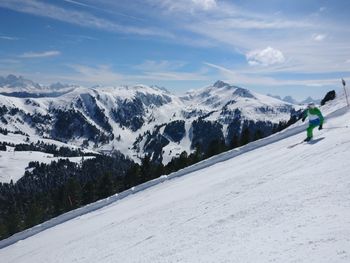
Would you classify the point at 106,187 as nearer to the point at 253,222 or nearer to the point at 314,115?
the point at 314,115

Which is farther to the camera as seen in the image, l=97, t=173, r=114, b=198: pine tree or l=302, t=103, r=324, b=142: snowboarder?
l=97, t=173, r=114, b=198: pine tree

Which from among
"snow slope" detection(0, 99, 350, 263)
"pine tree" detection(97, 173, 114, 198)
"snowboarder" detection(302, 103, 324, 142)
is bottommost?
"pine tree" detection(97, 173, 114, 198)

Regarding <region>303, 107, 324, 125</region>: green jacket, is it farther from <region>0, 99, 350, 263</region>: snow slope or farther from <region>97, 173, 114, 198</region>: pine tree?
<region>97, 173, 114, 198</region>: pine tree

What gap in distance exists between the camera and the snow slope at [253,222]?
800cm

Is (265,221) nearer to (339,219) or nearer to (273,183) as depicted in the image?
(339,219)

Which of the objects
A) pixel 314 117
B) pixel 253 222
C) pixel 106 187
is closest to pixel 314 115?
pixel 314 117

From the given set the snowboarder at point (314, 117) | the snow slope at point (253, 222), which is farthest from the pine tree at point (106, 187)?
the snowboarder at point (314, 117)

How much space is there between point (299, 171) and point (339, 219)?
616 centimetres

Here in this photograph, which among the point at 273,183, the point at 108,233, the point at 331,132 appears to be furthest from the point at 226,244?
the point at 331,132

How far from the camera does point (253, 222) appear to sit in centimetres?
1020

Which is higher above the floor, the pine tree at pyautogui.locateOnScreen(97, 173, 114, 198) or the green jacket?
the green jacket

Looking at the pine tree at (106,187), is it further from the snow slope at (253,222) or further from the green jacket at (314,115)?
the green jacket at (314,115)

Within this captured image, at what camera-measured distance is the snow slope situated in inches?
315

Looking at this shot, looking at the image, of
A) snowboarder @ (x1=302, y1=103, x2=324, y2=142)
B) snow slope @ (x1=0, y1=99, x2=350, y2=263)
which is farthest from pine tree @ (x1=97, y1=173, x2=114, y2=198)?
snowboarder @ (x1=302, y1=103, x2=324, y2=142)
